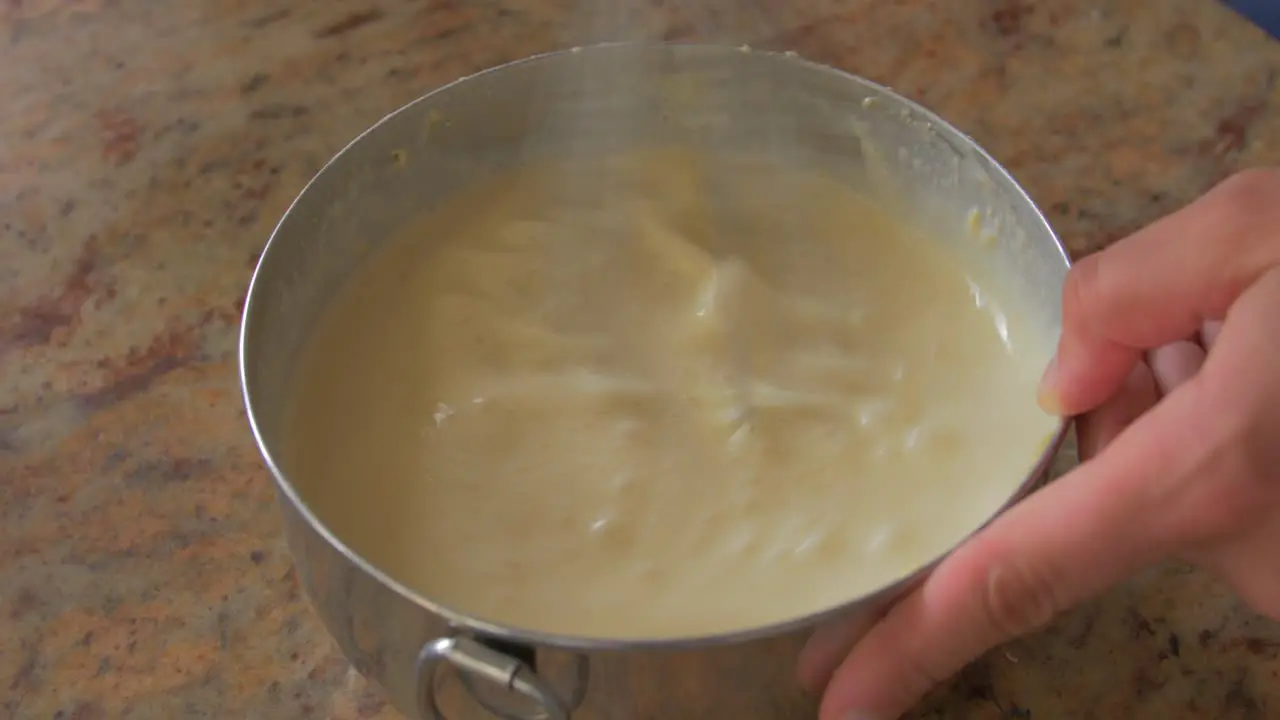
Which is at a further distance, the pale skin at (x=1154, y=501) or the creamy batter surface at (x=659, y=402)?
the creamy batter surface at (x=659, y=402)

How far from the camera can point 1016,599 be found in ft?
1.46

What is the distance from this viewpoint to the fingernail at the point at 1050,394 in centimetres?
54

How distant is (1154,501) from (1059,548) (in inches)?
1.4

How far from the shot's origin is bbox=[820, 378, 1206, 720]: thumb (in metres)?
0.43

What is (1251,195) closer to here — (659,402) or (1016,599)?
(1016,599)

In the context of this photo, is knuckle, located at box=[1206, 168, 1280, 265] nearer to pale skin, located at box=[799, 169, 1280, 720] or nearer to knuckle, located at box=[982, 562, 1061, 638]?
pale skin, located at box=[799, 169, 1280, 720]

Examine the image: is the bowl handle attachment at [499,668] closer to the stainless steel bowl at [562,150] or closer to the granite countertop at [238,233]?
the stainless steel bowl at [562,150]

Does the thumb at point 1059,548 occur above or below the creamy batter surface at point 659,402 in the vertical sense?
above

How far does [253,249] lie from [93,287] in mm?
100

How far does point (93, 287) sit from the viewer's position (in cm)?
76

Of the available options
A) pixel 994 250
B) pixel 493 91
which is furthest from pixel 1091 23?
pixel 493 91

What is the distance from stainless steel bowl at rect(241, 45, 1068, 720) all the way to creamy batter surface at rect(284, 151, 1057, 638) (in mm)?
24

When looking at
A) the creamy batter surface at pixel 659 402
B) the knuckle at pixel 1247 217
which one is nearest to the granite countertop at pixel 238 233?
the creamy batter surface at pixel 659 402

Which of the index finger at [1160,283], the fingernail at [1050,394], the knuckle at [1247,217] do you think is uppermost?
the knuckle at [1247,217]
